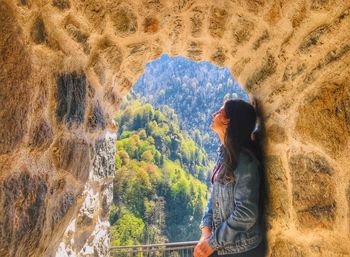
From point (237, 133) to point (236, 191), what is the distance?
0.88 ft

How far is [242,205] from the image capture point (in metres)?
1.29

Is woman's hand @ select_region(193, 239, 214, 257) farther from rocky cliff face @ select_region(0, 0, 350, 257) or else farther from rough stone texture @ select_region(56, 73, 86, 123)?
rough stone texture @ select_region(56, 73, 86, 123)

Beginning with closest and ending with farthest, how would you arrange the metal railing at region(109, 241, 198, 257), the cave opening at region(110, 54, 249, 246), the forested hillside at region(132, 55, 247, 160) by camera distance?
the metal railing at region(109, 241, 198, 257) < the cave opening at region(110, 54, 249, 246) < the forested hillside at region(132, 55, 247, 160)

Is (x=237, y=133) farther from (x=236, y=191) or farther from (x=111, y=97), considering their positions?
(x=111, y=97)

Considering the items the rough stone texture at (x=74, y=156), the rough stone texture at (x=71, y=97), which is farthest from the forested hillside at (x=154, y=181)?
the rough stone texture at (x=71, y=97)

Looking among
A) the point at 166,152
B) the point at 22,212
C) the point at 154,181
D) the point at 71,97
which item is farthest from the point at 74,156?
the point at 166,152

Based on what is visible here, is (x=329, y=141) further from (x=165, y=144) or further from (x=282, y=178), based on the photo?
(x=165, y=144)

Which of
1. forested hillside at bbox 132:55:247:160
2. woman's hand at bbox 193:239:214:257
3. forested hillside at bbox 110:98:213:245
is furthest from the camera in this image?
forested hillside at bbox 132:55:247:160

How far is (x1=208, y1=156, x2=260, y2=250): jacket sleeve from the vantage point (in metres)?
1.28

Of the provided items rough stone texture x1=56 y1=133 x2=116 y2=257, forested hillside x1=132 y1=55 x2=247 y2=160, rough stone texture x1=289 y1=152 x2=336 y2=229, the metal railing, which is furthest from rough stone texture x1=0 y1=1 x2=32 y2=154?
forested hillside x1=132 y1=55 x2=247 y2=160

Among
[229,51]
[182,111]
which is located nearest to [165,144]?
[182,111]

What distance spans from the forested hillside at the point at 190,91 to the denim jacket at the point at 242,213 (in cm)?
1397

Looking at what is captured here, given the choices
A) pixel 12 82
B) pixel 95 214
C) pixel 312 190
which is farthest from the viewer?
pixel 95 214

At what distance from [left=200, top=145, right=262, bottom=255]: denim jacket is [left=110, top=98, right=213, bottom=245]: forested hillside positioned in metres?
8.08
